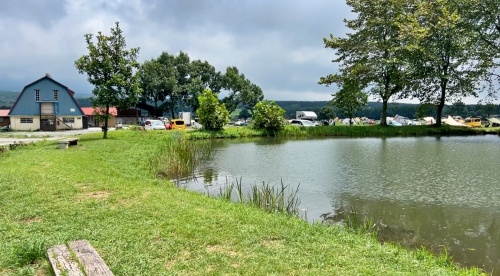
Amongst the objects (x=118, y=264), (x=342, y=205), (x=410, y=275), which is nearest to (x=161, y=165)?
(x=342, y=205)

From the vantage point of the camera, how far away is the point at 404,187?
412 inches

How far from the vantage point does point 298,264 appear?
4.12 metres

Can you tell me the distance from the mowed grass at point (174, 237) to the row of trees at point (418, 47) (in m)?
27.5

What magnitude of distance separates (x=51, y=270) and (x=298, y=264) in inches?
106

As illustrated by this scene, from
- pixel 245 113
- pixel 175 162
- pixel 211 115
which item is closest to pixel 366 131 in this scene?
pixel 211 115

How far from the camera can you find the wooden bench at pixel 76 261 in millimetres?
3584

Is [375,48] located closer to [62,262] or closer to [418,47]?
[418,47]

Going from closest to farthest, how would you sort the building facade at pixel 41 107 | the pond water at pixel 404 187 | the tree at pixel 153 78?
the pond water at pixel 404 187 → the building facade at pixel 41 107 → the tree at pixel 153 78

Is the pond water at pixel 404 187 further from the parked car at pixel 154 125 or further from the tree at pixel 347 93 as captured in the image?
the parked car at pixel 154 125

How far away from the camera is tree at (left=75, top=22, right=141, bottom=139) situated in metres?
20.8

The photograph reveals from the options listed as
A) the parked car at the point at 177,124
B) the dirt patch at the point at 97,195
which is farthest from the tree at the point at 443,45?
the dirt patch at the point at 97,195

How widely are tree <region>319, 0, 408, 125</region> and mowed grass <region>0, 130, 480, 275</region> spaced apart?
2753cm

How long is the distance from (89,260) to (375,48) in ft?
104

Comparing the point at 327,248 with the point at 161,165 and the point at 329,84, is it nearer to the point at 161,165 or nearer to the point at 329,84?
the point at 161,165
